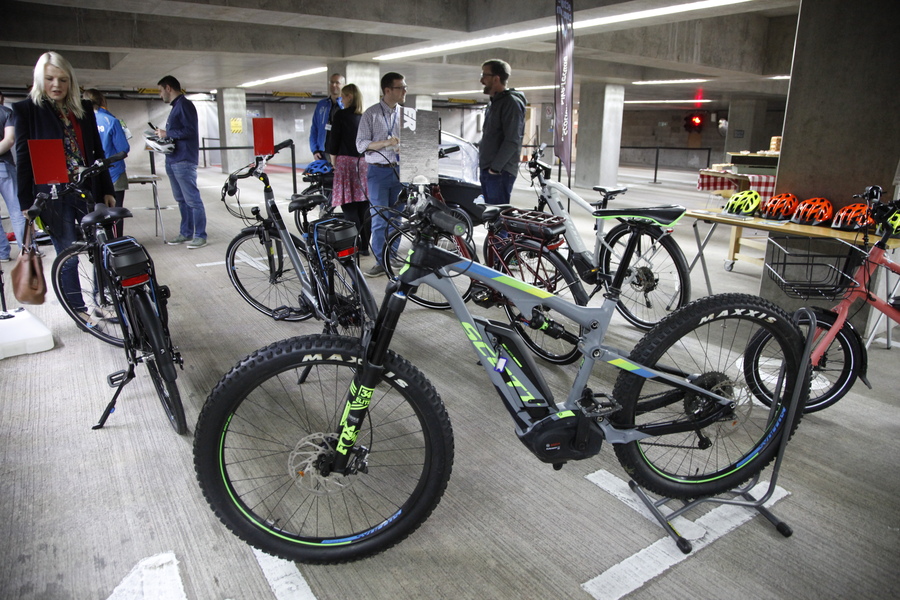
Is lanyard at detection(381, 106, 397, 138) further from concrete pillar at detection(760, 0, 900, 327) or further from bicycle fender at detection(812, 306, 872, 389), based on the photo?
bicycle fender at detection(812, 306, 872, 389)

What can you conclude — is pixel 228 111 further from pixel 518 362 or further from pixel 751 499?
pixel 751 499

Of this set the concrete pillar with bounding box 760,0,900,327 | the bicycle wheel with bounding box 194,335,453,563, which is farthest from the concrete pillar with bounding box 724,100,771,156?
the bicycle wheel with bounding box 194,335,453,563

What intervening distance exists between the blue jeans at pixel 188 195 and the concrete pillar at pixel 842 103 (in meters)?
4.85

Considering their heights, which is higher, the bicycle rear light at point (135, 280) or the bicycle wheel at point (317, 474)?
the bicycle rear light at point (135, 280)

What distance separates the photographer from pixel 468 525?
1.90 metres

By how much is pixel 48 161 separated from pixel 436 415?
2487mm

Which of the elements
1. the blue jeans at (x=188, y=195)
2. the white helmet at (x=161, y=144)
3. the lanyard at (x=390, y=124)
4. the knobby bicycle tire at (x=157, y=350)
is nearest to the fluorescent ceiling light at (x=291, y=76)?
the blue jeans at (x=188, y=195)

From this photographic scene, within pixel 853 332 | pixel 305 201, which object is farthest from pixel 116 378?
pixel 853 332

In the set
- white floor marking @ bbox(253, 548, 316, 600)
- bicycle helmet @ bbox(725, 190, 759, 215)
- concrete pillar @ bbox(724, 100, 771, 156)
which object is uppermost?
concrete pillar @ bbox(724, 100, 771, 156)

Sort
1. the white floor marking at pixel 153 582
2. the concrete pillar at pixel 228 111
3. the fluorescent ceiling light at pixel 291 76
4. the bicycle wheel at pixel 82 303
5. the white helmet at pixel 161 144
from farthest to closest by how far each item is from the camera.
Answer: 1. the concrete pillar at pixel 228 111
2. the fluorescent ceiling light at pixel 291 76
3. the white helmet at pixel 161 144
4. the bicycle wheel at pixel 82 303
5. the white floor marking at pixel 153 582

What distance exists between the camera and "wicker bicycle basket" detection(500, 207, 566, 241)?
281 centimetres

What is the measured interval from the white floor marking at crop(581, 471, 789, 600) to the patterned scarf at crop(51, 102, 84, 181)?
3014 mm

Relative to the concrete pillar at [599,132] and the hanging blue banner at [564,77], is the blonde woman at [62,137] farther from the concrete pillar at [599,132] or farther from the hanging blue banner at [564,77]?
the concrete pillar at [599,132]

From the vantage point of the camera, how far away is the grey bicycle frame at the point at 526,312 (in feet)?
5.33
